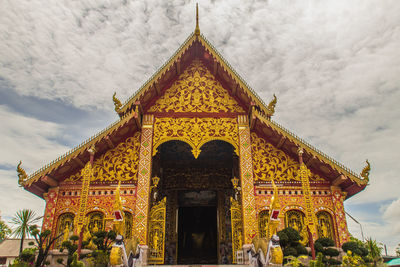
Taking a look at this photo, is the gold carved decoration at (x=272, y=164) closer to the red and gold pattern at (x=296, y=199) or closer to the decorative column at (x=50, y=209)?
the red and gold pattern at (x=296, y=199)

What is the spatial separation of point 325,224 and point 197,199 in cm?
682

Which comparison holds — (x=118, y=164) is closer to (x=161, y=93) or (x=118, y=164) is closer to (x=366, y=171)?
(x=161, y=93)

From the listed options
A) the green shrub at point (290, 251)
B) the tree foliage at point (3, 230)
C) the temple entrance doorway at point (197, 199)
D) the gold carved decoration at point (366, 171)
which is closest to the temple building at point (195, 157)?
the gold carved decoration at point (366, 171)

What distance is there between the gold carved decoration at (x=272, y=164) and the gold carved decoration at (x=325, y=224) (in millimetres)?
1105

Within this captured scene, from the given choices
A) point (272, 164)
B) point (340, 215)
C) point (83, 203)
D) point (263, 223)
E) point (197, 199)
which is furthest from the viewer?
point (197, 199)

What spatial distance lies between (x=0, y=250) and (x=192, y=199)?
22.4 meters

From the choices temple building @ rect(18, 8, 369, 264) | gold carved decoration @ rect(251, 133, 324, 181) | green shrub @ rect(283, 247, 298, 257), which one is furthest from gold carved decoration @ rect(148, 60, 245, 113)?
green shrub @ rect(283, 247, 298, 257)

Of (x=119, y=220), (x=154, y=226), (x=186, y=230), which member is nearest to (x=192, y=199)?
(x=186, y=230)

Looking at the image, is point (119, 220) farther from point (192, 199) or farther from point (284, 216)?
point (192, 199)

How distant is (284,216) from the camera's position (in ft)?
Answer: 33.2

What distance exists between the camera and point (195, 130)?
10984 mm

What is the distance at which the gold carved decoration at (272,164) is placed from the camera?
34.4 feet

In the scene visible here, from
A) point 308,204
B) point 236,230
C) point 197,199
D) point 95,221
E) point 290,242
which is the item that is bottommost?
point 290,242

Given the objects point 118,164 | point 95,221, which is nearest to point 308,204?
point 118,164
